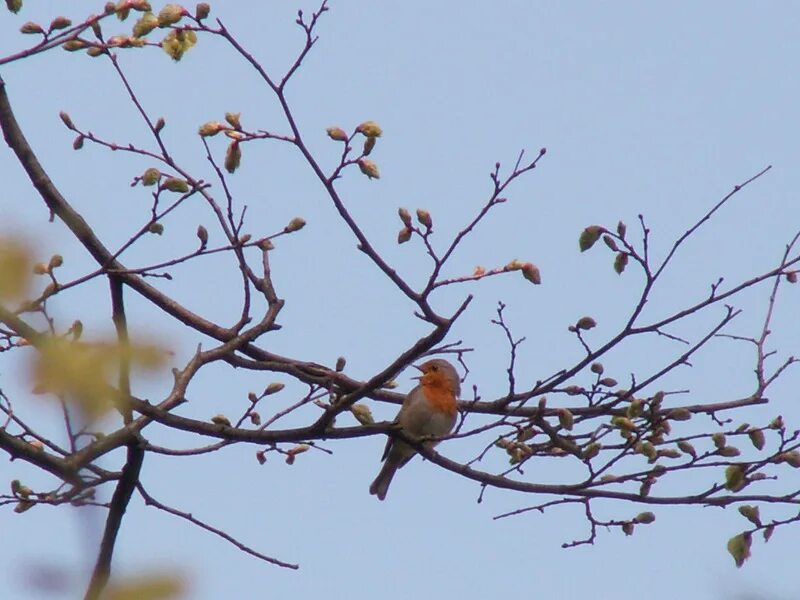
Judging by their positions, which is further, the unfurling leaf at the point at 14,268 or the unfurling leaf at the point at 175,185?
the unfurling leaf at the point at 175,185

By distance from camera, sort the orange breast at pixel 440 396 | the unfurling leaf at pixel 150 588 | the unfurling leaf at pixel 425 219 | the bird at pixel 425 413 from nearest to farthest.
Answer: the unfurling leaf at pixel 150 588, the unfurling leaf at pixel 425 219, the bird at pixel 425 413, the orange breast at pixel 440 396

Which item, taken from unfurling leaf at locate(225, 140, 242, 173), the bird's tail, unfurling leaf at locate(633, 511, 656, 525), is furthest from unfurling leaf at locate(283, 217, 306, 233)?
the bird's tail

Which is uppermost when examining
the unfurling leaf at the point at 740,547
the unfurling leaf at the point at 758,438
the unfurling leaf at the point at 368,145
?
the unfurling leaf at the point at 368,145

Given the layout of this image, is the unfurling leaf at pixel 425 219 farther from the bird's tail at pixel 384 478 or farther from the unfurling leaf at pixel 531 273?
the bird's tail at pixel 384 478

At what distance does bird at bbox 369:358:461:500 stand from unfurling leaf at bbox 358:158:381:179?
3.22 m

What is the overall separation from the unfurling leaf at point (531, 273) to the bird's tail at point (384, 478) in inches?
157

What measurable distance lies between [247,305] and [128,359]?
3.33 meters

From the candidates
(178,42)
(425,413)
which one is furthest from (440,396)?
(178,42)

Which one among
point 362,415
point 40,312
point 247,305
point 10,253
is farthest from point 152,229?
point 10,253

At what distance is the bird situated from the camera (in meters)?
8.41

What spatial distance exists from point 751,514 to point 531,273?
144 centimetres

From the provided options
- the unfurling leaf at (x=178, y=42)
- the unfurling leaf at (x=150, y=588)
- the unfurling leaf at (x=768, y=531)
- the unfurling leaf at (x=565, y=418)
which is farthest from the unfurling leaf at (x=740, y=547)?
the unfurling leaf at (x=150, y=588)

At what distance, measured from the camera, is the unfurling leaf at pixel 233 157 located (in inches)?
206

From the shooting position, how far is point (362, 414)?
5.73 m
